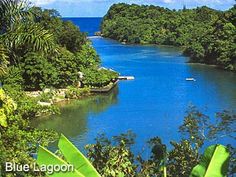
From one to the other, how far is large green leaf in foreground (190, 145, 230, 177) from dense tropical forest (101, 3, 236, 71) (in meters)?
33.0

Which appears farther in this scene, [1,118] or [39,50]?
[1,118]

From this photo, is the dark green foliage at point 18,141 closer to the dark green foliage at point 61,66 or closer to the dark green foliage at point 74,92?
the dark green foliage at point 61,66

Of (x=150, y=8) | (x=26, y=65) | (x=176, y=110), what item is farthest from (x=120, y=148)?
(x=150, y=8)

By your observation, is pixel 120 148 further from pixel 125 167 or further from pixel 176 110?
pixel 176 110

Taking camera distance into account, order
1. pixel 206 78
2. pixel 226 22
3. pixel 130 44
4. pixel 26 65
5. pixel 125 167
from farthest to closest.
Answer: pixel 130 44, pixel 226 22, pixel 206 78, pixel 26 65, pixel 125 167

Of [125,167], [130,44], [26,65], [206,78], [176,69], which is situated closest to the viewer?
[125,167]

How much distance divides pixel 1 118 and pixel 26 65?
19.7 m

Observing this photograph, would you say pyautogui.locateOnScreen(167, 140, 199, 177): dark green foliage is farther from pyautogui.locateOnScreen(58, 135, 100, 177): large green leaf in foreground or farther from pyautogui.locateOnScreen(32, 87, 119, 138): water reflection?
pyautogui.locateOnScreen(32, 87, 119, 138): water reflection

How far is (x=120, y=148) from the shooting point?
685 centimetres

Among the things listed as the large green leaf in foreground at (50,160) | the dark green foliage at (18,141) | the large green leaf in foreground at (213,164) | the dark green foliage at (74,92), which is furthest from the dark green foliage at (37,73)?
the large green leaf in foreground at (213,164)

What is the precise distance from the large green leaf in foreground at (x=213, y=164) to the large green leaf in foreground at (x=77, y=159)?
0.78 m

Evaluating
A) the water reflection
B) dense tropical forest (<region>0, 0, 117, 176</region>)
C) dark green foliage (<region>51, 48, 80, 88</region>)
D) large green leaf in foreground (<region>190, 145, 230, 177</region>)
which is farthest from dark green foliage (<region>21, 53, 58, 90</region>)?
large green leaf in foreground (<region>190, 145, 230, 177</region>)

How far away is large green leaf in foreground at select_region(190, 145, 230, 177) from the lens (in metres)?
3.52

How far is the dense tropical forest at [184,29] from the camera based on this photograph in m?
39.1
